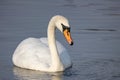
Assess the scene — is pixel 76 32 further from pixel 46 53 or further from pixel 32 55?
pixel 32 55

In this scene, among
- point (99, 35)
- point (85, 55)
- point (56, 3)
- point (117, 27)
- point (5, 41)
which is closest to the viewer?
point (85, 55)

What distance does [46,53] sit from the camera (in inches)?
637

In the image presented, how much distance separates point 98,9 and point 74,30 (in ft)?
12.8

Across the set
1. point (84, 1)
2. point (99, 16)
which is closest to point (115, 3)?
point (84, 1)

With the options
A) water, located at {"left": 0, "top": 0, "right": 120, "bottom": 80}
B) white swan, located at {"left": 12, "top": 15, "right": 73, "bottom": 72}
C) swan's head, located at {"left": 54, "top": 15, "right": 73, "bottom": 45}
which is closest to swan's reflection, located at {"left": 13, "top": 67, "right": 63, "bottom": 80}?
water, located at {"left": 0, "top": 0, "right": 120, "bottom": 80}

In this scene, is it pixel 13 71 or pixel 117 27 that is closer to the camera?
pixel 13 71

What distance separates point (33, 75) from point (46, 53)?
1.00 metres

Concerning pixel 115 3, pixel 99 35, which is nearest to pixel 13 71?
pixel 99 35

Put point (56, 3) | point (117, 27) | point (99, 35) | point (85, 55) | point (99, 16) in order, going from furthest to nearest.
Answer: point (56, 3), point (99, 16), point (117, 27), point (99, 35), point (85, 55)

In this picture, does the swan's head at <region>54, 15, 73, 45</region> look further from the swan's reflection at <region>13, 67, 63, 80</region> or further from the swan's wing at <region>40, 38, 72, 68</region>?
the swan's wing at <region>40, 38, 72, 68</region>

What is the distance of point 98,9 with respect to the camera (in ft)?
76.2

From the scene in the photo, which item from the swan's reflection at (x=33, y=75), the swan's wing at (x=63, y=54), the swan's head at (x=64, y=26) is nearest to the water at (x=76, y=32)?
the swan's reflection at (x=33, y=75)

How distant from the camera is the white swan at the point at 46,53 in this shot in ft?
→ 51.6

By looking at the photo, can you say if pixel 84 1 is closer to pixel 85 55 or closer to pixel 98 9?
pixel 98 9
